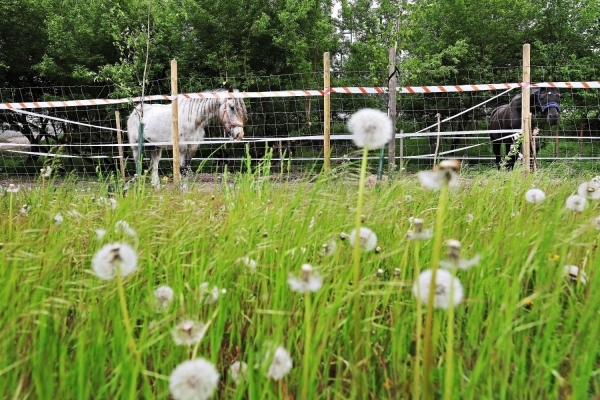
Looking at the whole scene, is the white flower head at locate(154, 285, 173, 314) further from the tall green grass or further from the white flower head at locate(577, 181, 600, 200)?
the white flower head at locate(577, 181, 600, 200)

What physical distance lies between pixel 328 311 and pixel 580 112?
21444mm

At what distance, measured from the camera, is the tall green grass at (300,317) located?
0.88 metres

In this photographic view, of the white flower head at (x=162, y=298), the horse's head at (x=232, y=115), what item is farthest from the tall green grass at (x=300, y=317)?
the horse's head at (x=232, y=115)

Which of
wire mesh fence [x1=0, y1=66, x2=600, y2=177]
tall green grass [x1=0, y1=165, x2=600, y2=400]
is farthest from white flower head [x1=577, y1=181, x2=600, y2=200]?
wire mesh fence [x1=0, y1=66, x2=600, y2=177]

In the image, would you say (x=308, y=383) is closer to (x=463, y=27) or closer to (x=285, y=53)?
(x=285, y=53)

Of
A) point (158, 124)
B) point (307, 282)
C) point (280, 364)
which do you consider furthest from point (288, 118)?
point (307, 282)

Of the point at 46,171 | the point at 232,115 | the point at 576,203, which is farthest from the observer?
the point at 232,115

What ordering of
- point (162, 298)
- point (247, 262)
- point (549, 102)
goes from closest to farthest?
point (162, 298)
point (247, 262)
point (549, 102)

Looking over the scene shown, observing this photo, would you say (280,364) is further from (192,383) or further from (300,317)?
(300,317)

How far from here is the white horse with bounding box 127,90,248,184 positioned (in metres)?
8.34

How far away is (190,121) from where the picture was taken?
28.6 feet

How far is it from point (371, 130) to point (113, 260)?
514 mm

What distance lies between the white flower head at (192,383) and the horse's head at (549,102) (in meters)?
9.44

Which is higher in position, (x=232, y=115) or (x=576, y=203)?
(x=232, y=115)
